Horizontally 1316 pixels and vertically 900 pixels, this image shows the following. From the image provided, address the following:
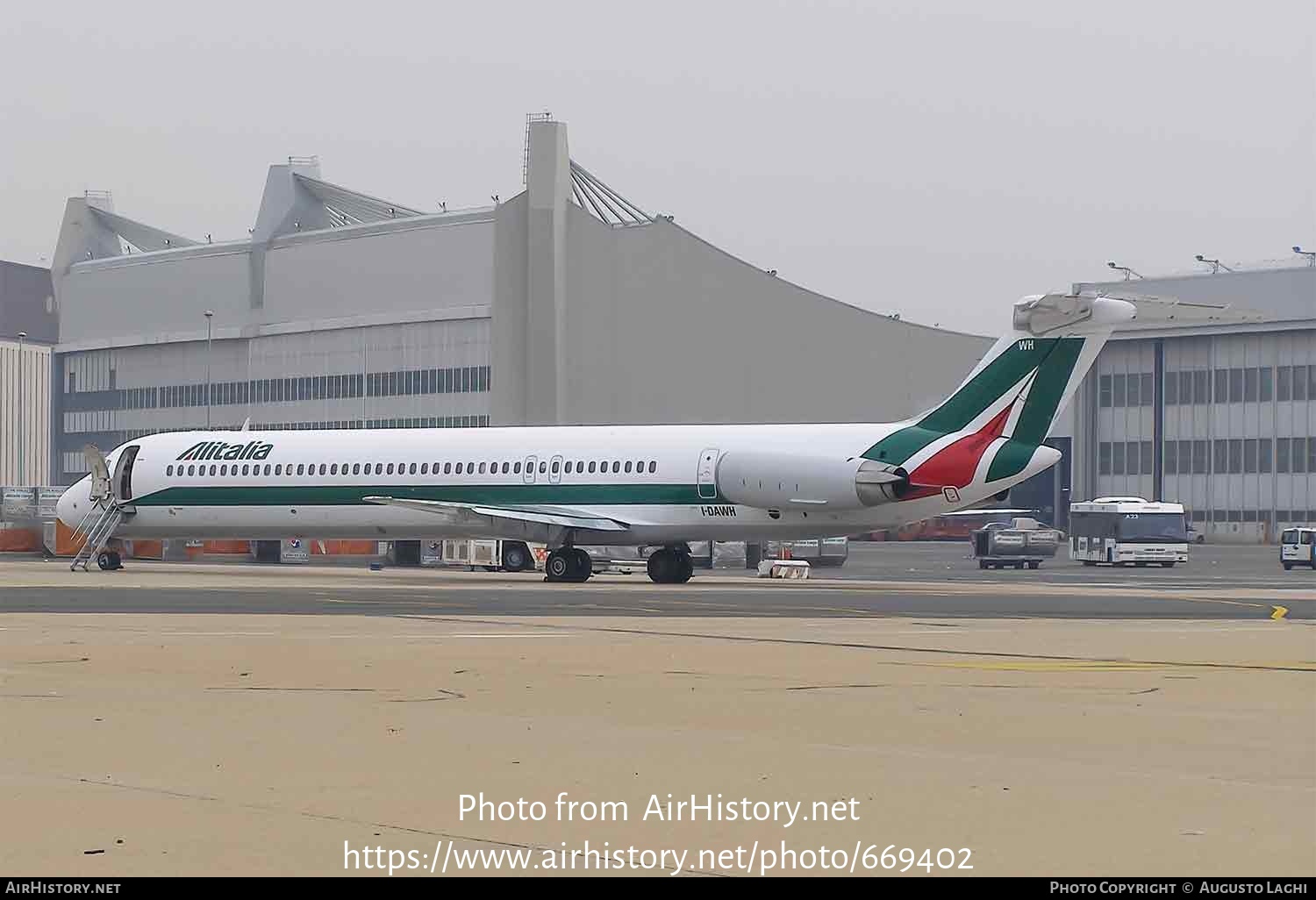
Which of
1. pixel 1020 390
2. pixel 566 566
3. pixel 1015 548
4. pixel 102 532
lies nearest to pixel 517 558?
pixel 566 566

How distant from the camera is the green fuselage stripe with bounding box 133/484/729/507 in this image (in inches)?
1622

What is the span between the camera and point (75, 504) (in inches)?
1960

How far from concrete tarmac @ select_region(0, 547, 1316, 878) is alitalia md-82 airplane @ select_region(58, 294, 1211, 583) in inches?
583

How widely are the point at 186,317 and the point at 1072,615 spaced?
298 feet

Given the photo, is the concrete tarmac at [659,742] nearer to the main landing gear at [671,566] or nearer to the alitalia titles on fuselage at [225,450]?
the main landing gear at [671,566]

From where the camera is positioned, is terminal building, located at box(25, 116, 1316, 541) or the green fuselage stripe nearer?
the green fuselage stripe

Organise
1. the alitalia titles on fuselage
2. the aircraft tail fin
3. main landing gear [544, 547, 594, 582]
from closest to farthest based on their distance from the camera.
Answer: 1. the aircraft tail fin
2. main landing gear [544, 547, 594, 582]
3. the alitalia titles on fuselage

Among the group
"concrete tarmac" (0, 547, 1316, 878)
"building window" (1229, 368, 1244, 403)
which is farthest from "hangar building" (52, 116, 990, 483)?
"concrete tarmac" (0, 547, 1316, 878)

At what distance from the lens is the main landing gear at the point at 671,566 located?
4206 centimetres

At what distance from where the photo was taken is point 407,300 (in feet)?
323

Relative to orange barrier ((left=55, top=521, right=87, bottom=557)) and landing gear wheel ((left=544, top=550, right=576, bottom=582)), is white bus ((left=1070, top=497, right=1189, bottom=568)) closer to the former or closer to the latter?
landing gear wheel ((left=544, top=550, right=576, bottom=582))

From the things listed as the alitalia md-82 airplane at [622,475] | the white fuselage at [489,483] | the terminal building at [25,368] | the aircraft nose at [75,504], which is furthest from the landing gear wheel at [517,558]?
the terminal building at [25,368]

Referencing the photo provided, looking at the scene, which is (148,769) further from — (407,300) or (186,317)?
(186,317)

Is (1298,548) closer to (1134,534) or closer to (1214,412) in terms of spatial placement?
(1134,534)
